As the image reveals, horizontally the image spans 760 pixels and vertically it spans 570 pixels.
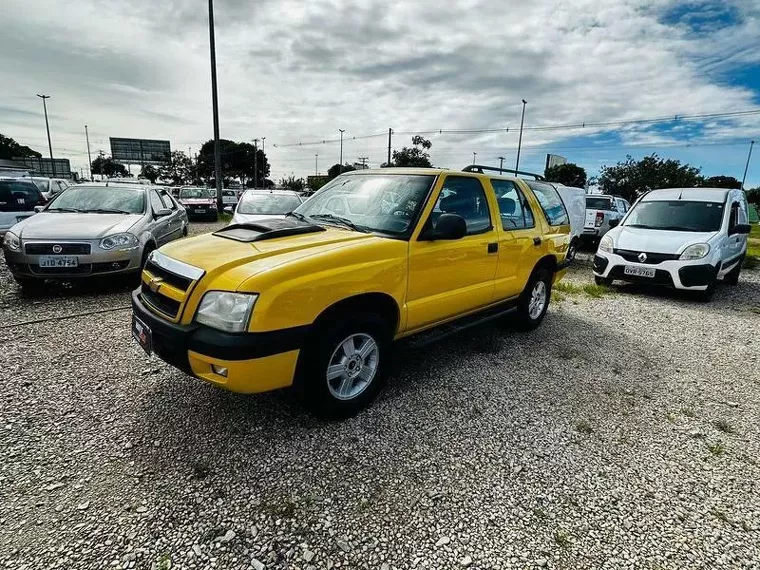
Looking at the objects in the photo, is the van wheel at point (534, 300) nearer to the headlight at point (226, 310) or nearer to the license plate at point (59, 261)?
the headlight at point (226, 310)

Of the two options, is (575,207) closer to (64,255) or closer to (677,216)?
(677,216)

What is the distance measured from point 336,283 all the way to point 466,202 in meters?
1.76

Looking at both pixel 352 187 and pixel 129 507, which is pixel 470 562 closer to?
pixel 129 507

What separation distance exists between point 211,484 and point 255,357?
29.3 inches

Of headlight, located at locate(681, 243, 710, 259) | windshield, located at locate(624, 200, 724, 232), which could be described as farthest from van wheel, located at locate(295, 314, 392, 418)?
windshield, located at locate(624, 200, 724, 232)

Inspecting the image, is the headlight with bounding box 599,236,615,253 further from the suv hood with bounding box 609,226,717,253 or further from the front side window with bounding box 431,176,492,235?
the front side window with bounding box 431,176,492,235

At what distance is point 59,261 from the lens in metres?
5.19

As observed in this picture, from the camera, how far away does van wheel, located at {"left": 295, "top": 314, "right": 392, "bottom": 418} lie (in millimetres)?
2615

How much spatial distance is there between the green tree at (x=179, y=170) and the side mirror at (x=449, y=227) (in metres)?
76.2

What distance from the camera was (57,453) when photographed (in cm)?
249

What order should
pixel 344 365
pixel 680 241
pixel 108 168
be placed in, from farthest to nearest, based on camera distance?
pixel 108 168
pixel 680 241
pixel 344 365

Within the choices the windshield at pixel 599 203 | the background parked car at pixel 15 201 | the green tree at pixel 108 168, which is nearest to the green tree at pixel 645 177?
the windshield at pixel 599 203

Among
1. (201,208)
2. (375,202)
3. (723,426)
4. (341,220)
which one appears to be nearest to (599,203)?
(723,426)

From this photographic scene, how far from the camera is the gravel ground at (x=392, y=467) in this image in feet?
6.46
